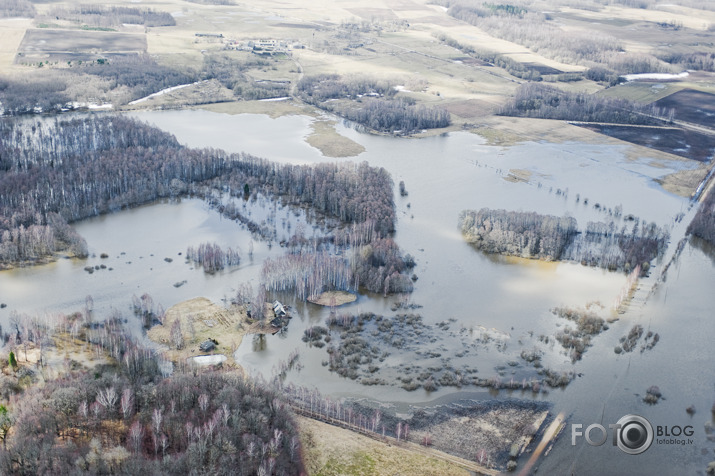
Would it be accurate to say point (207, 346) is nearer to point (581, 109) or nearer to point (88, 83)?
point (88, 83)

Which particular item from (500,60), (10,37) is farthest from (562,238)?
(10,37)

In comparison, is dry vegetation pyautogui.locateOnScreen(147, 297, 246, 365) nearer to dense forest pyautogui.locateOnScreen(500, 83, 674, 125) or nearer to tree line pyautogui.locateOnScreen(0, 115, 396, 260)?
tree line pyautogui.locateOnScreen(0, 115, 396, 260)

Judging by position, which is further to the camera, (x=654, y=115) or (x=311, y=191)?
(x=654, y=115)

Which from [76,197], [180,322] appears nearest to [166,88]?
[76,197]

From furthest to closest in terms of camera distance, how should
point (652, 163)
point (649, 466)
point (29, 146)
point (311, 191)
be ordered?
point (652, 163) < point (29, 146) < point (311, 191) < point (649, 466)

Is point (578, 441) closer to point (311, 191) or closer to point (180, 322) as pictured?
point (180, 322)

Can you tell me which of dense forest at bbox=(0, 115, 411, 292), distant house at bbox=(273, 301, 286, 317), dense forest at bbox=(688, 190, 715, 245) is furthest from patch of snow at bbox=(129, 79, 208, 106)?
dense forest at bbox=(688, 190, 715, 245)

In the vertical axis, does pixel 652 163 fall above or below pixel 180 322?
above
